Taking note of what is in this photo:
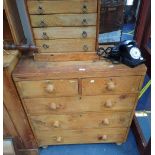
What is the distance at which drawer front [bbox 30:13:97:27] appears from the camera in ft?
3.14

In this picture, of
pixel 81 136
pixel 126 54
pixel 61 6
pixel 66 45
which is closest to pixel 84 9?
pixel 61 6

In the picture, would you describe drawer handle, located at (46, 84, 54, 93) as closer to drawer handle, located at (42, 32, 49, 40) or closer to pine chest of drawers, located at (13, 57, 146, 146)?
pine chest of drawers, located at (13, 57, 146, 146)

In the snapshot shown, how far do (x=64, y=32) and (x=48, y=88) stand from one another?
1.15 ft

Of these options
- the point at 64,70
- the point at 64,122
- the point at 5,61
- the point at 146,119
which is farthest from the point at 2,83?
the point at 146,119

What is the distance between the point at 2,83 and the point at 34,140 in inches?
23.3

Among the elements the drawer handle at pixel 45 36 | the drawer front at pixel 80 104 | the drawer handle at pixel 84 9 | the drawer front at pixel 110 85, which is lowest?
the drawer front at pixel 80 104

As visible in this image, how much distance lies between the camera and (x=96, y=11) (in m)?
0.94

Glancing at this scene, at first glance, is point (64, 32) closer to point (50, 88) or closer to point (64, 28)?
point (64, 28)

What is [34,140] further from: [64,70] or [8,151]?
[64,70]

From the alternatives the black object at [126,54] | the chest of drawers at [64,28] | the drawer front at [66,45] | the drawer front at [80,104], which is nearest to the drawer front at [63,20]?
the chest of drawers at [64,28]

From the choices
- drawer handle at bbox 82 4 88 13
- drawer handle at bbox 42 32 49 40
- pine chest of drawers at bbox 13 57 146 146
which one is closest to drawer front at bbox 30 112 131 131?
pine chest of drawers at bbox 13 57 146 146

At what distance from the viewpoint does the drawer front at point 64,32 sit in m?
1.00

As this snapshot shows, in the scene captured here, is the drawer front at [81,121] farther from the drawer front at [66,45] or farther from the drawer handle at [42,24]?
the drawer handle at [42,24]

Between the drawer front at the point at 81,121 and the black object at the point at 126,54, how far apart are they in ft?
1.29
